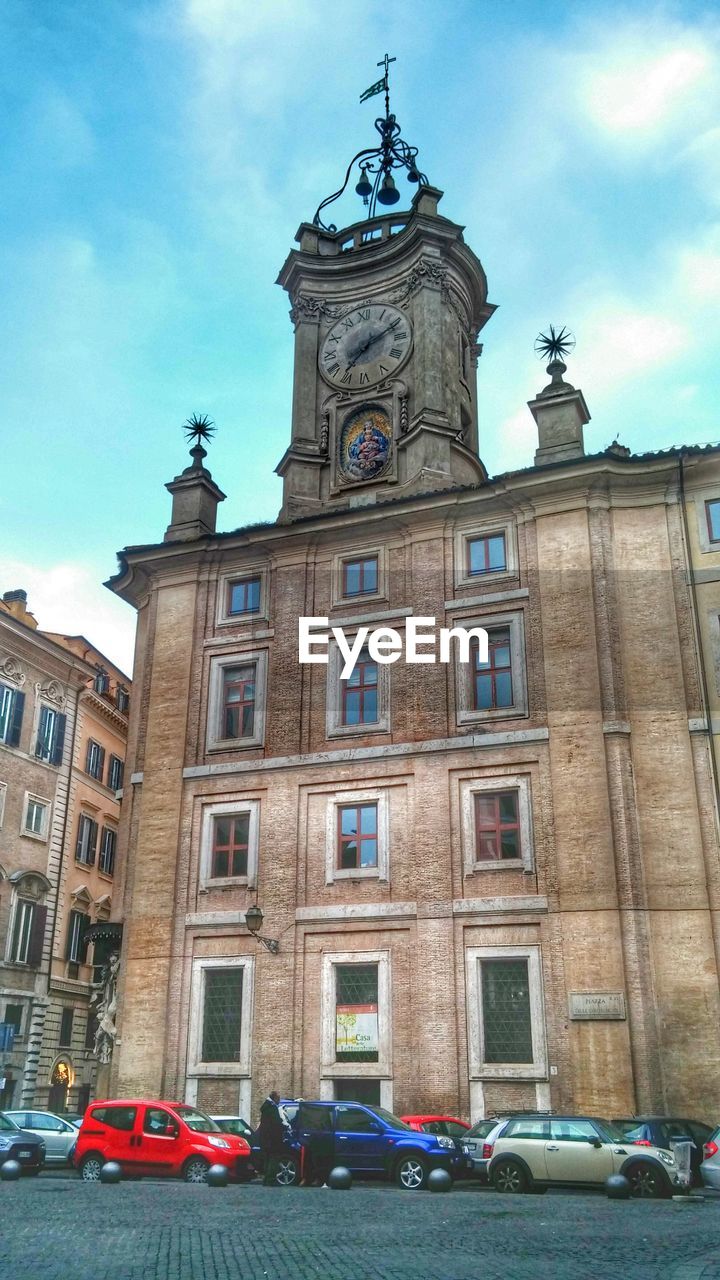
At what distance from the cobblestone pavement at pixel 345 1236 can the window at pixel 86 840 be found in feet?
93.9

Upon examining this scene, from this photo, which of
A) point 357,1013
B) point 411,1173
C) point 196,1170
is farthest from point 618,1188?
point 357,1013

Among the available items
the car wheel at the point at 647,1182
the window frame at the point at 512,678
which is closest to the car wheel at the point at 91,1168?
the car wheel at the point at 647,1182

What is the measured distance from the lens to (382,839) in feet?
96.4

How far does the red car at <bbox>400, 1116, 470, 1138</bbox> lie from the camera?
77.3 feet

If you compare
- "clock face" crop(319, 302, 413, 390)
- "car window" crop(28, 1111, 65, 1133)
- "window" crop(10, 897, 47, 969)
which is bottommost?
"car window" crop(28, 1111, 65, 1133)

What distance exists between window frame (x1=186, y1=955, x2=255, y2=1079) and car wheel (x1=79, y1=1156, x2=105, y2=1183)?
6550 mm

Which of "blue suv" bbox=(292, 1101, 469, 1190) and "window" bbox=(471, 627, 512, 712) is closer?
"blue suv" bbox=(292, 1101, 469, 1190)

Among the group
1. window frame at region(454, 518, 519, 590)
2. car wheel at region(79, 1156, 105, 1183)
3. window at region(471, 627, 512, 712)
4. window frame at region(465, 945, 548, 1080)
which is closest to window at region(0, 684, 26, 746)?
window frame at region(454, 518, 519, 590)

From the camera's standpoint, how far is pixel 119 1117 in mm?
22344

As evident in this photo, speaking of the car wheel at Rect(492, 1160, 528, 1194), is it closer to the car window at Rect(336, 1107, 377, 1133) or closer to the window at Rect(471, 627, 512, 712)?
the car window at Rect(336, 1107, 377, 1133)

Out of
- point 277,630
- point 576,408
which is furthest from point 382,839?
point 576,408

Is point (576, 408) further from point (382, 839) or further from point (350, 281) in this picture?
point (382, 839)

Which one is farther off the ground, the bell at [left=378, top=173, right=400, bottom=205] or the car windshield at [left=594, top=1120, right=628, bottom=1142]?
the bell at [left=378, top=173, right=400, bottom=205]

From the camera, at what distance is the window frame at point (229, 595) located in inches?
1323
